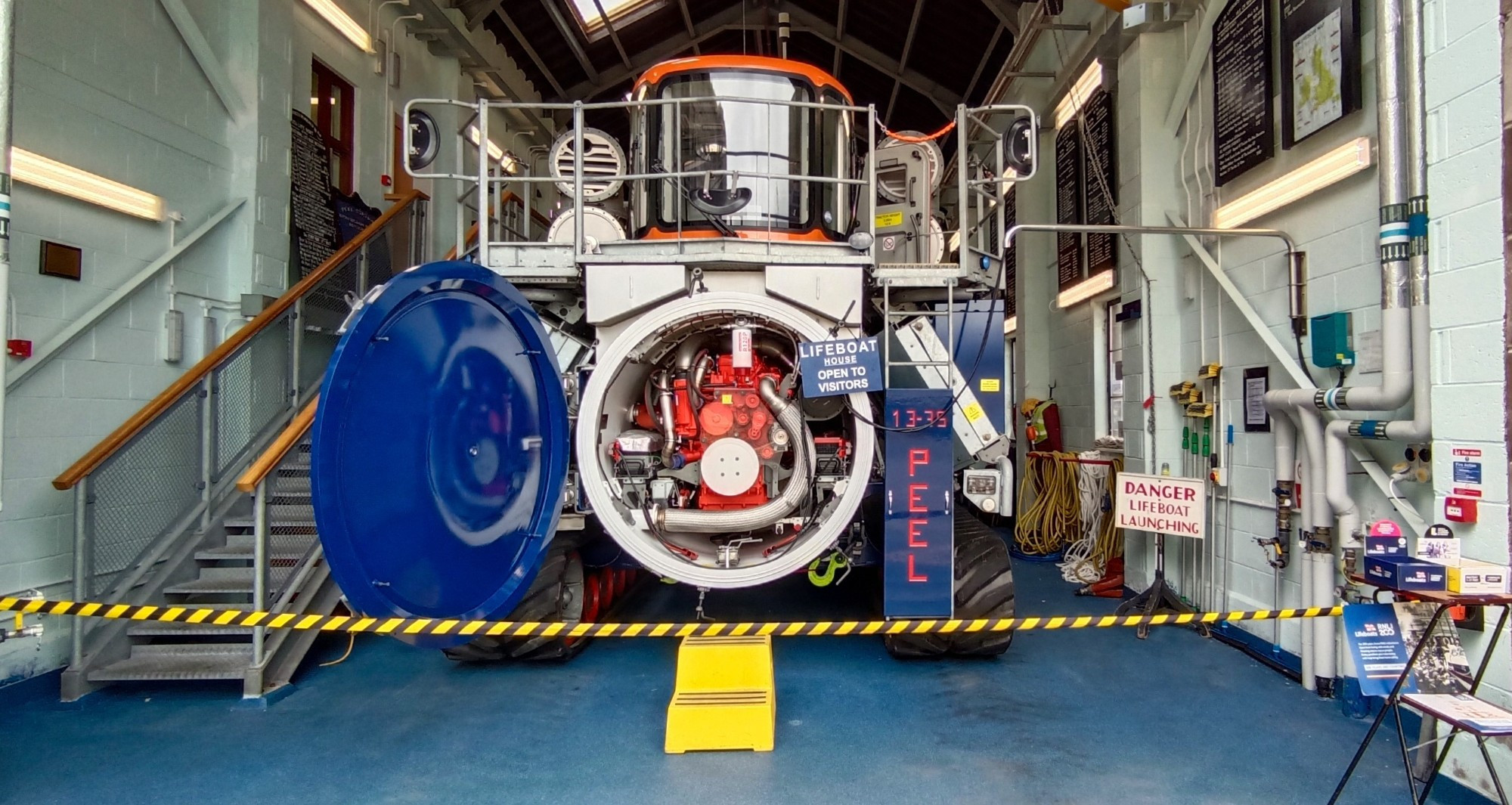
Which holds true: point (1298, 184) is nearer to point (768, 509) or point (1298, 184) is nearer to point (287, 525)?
point (768, 509)

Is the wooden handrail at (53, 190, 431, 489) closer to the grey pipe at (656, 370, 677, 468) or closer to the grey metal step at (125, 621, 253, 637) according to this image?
the grey metal step at (125, 621, 253, 637)

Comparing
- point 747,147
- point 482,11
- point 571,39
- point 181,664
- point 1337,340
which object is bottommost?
point 181,664

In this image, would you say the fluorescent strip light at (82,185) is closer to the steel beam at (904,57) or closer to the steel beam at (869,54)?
the steel beam at (904,57)

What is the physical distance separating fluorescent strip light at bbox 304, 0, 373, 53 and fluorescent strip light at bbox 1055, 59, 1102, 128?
6.68 m

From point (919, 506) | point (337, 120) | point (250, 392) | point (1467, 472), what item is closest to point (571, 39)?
point (337, 120)

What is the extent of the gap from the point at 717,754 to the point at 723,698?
0.24 meters

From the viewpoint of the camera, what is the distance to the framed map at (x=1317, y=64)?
151 inches

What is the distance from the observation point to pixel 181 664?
4.05m

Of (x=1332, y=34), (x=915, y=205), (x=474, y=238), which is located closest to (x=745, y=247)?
(x=915, y=205)

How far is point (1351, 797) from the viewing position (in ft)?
9.59

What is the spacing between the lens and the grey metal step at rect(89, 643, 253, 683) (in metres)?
3.96

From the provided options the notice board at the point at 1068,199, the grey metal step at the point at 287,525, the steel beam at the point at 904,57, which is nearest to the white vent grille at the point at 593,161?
the grey metal step at the point at 287,525

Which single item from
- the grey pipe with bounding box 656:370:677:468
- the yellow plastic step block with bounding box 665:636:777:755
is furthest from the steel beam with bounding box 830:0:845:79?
the yellow plastic step block with bounding box 665:636:777:755

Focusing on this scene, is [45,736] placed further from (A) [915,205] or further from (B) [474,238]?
(A) [915,205]
